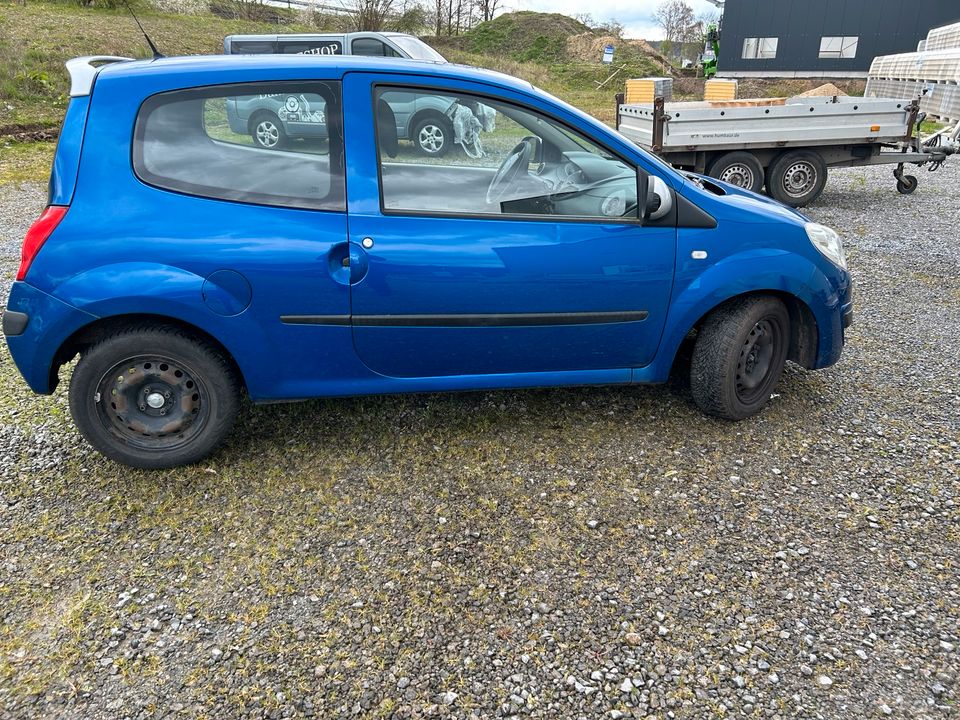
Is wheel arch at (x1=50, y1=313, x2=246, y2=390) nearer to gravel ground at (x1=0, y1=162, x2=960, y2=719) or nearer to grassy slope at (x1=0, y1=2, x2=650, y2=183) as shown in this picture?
gravel ground at (x1=0, y1=162, x2=960, y2=719)

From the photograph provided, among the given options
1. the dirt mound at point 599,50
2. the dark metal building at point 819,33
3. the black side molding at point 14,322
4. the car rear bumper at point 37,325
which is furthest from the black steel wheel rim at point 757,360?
the dirt mound at point 599,50

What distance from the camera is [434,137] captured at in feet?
10.4

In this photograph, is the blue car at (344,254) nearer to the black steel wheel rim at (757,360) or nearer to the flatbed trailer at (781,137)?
the black steel wheel rim at (757,360)

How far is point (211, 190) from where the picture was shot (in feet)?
9.53

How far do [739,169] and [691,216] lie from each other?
620 centimetres

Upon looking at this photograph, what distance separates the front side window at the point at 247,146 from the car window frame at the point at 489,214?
0.16 m

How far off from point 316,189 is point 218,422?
1.15 metres

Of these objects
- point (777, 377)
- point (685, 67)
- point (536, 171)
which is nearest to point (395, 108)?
point (536, 171)

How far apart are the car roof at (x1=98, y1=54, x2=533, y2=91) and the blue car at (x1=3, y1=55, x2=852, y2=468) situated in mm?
14

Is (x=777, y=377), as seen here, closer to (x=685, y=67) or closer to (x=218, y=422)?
(x=218, y=422)

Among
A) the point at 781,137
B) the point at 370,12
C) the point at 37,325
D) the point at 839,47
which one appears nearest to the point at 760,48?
the point at 839,47

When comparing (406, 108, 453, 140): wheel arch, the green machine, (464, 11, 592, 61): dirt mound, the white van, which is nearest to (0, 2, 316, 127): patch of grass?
the white van

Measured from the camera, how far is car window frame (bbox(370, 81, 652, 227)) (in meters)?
2.97

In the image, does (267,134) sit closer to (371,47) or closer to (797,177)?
(797,177)
